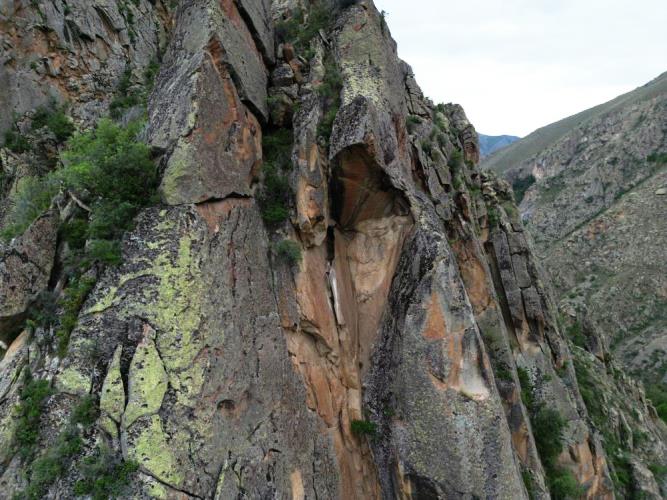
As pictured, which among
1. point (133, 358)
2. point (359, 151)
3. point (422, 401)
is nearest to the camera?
point (133, 358)

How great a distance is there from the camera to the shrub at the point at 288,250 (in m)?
14.6

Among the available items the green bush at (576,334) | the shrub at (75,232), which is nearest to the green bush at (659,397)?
the green bush at (576,334)

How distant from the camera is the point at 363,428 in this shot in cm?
1502

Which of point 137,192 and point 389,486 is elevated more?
point 137,192

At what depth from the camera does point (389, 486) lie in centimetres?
1446

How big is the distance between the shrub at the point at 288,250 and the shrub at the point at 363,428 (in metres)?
6.26

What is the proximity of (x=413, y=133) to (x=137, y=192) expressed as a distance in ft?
43.7

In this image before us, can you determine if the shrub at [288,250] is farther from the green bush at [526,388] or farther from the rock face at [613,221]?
the rock face at [613,221]

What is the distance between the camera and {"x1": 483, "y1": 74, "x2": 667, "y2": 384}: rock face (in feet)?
181

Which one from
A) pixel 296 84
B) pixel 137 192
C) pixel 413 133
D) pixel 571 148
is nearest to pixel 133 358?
pixel 137 192

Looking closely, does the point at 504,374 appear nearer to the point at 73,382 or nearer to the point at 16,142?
the point at 73,382

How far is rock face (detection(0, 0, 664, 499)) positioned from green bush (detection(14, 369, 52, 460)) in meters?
0.11

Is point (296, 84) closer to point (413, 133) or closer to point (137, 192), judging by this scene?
point (413, 133)

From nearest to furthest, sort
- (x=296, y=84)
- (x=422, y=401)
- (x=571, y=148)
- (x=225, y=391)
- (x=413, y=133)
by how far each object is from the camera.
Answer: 1. (x=225, y=391)
2. (x=422, y=401)
3. (x=296, y=84)
4. (x=413, y=133)
5. (x=571, y=148)
